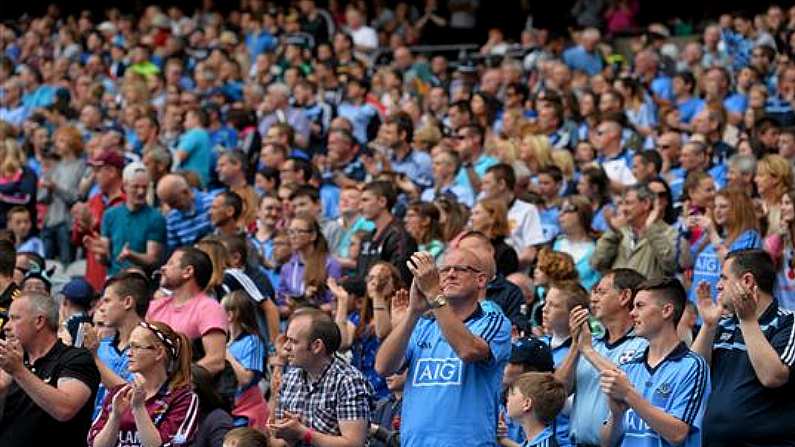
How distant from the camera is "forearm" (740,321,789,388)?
26.0 ft

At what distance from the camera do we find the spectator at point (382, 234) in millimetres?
11656

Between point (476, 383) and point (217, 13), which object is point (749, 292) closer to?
point (476, 383)

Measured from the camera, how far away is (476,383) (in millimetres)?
7910

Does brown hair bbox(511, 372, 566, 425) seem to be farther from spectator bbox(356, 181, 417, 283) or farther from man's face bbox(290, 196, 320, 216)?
man's face bbox(290, 196, 320, 216)

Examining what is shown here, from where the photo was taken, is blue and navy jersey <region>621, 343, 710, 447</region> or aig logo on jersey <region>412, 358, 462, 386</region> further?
aig logo on jersey <region>412, 358, 462, 386</region>

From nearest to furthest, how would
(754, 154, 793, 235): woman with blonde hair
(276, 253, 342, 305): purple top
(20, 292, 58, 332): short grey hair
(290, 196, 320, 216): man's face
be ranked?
1. (20, 292, 58, 332): short grey hair
2. (754, 154, 793, 235): woman with blonde hair
3. (276, 253, 342, 305): purple top
4. (290, 196, 320, 216): man's face

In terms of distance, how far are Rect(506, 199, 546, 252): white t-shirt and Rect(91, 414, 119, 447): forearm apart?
204 inches

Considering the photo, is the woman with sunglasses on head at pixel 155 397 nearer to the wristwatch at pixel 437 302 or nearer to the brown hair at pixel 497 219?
the wristwatch at pixel 437 302

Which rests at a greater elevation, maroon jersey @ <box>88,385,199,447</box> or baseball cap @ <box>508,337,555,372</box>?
baseball cap @ <box>508,337,555,372</box>

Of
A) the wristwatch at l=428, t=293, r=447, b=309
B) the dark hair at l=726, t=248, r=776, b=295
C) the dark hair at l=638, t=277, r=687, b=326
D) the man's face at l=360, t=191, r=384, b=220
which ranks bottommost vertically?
the man's face at l=360, t=191, r=384, b=220

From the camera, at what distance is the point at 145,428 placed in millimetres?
7984

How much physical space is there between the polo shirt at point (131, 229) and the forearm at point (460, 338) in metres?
5.33

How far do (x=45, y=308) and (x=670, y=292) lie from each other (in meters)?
3.12

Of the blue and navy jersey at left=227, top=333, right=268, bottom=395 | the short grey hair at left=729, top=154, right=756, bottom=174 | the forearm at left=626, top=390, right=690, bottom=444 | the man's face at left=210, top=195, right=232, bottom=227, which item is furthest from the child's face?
the forearm at left=626, top=390, right=690, bottom=444
